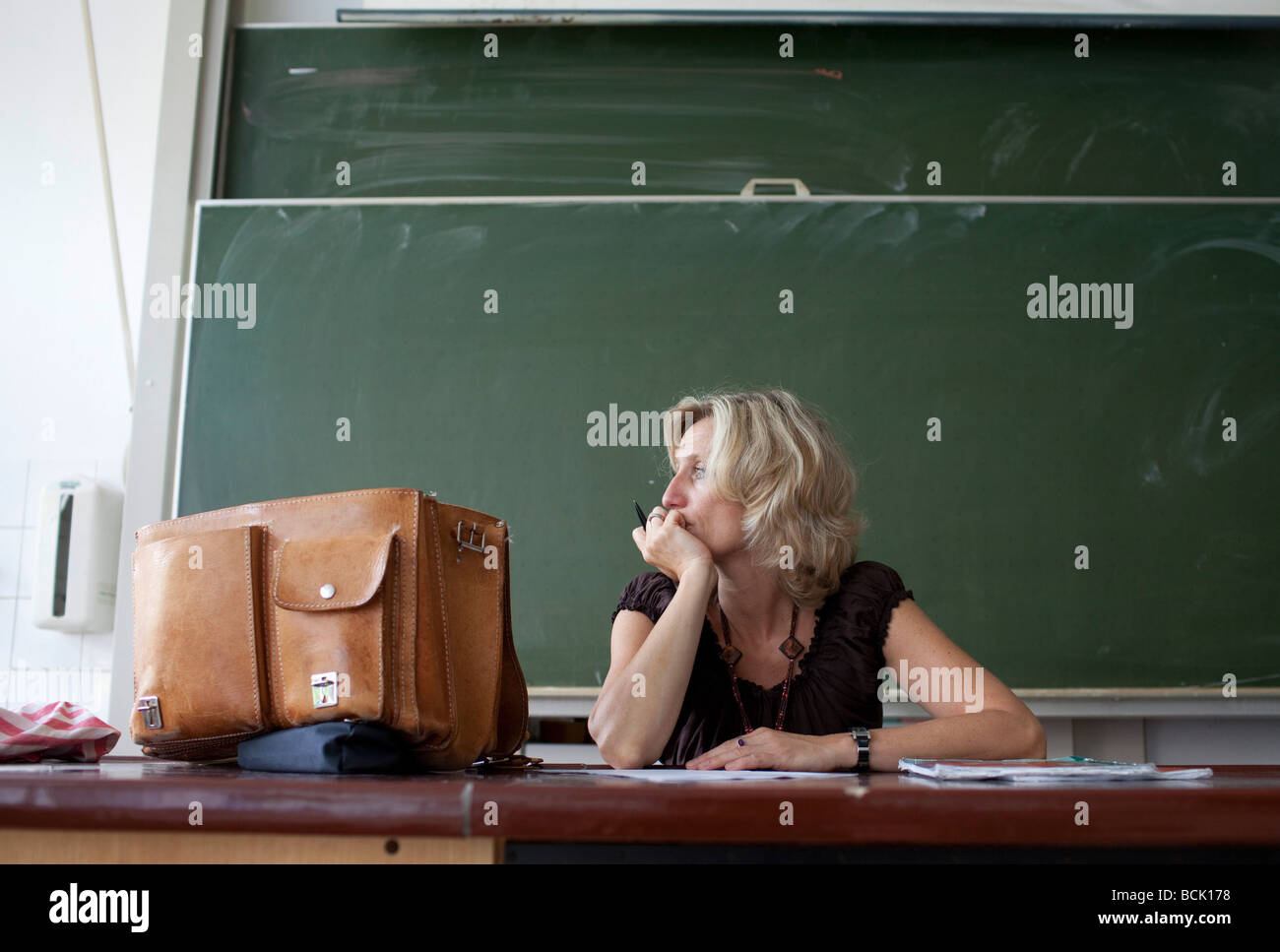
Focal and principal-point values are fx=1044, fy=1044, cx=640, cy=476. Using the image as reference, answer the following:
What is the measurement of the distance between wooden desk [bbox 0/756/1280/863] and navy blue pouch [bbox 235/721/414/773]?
24cm

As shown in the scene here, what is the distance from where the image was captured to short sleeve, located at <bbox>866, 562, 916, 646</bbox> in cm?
172

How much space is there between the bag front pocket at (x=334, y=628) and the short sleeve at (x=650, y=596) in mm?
810

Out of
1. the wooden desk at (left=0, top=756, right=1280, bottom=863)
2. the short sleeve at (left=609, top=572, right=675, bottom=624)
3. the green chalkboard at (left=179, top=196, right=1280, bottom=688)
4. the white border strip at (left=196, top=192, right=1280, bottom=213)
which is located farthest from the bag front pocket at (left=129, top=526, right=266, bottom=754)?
the white border strip at (left=196, top=192, right=1280, bottom=213)

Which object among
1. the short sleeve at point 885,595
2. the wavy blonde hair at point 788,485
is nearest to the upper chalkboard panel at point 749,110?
the wavy blonde hair at point 788,485

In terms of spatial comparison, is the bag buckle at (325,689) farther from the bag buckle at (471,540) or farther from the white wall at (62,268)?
the white wall at (62,268)

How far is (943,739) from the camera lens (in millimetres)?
1399

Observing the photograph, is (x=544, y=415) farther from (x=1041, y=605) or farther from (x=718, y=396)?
(x=1041, y=605)

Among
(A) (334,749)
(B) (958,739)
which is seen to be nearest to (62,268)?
(A) (334,749)

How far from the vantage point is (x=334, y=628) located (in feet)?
3.32

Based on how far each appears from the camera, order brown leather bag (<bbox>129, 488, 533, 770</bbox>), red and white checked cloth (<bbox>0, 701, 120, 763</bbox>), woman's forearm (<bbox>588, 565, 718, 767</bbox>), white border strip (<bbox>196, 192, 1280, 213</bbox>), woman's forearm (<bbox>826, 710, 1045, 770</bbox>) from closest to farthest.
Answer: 1. brown leather bag (<bbox>129, 488, 533, 770</bbox>)
2. red and white checked cloth (<bbox>0, 701, 120, 763</bbox>)
3. woman's forearm (<bbox>826, 710, 1045, 770</bbox>)
4. woman's forearm (<bbox>588, 565, 718, 767</bbox>)
5. white border strip (<bbox>196, 192, 1280, 213</bbox>)

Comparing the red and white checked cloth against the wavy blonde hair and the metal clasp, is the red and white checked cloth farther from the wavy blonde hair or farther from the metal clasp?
the wavy blonde hair

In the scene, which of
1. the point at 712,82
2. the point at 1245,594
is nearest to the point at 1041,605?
the point at 1245,594

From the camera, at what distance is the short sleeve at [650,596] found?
5.86 ft
